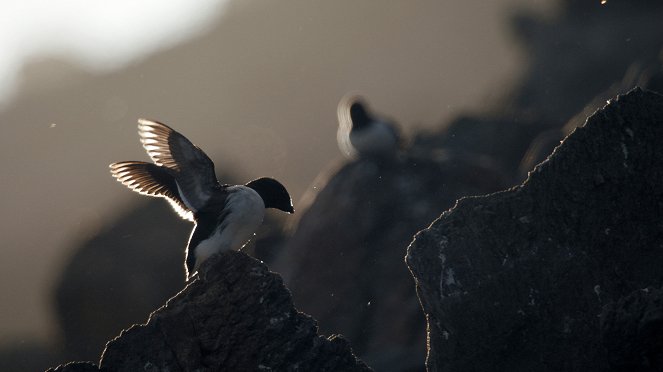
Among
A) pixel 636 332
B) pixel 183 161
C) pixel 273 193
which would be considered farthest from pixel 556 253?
pixel 183 161

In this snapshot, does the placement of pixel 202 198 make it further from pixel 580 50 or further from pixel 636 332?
pixel 580 50

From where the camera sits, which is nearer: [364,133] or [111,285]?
[364,133]

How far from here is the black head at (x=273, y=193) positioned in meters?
12.1

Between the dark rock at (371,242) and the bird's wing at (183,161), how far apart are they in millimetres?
5138

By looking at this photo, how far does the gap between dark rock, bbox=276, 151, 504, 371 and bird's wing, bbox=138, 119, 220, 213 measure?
5.14 metres

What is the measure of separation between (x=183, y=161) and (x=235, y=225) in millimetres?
880

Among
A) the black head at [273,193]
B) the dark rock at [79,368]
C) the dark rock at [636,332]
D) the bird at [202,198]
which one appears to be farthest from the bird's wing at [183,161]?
the dark rock at [636,332]

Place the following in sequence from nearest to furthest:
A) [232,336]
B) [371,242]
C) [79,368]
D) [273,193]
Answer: [79,368] → [232,336] → [273,193] → [371,242]

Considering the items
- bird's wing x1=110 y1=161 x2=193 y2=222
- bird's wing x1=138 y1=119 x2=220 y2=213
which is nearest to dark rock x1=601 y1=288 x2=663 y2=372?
bird's wing x1=138 y1=119 x2=220 y2=213

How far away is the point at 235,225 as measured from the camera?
10953 millimetres

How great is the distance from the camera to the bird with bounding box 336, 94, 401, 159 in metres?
19.6

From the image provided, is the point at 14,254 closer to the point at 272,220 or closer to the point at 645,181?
the point at 272,220

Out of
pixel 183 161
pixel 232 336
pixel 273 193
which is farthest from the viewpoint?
pixel 273 193

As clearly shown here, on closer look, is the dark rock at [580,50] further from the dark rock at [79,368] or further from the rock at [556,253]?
the dark rock at [79,368]
